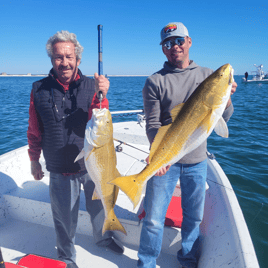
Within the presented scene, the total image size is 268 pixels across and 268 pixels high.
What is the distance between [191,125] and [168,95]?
56 cm

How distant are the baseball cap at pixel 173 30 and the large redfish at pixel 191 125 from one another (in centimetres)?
79

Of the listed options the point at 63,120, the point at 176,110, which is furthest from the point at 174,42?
the point at 63,120

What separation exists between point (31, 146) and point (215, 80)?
248 centimetres

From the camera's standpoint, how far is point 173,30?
2.36m

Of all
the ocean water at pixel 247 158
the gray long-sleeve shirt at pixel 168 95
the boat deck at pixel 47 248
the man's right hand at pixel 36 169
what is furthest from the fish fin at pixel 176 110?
the ocean water at pixel 247 158

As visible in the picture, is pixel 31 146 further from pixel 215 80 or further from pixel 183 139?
pixel 215 80

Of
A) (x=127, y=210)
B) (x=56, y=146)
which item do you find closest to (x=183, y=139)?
(x=56, y=146)

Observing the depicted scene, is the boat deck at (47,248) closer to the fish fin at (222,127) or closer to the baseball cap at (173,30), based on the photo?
the fish fin at (222,127)

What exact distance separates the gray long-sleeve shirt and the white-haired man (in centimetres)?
59

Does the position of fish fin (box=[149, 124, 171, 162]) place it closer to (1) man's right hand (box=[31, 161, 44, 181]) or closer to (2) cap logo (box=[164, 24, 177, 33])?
(2) cap logo (box=[164, 24, 177, 33])

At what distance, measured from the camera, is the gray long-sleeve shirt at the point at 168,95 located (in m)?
2.38

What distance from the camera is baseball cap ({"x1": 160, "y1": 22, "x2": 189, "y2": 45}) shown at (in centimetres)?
236

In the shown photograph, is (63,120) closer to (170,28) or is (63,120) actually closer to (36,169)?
(36,169)

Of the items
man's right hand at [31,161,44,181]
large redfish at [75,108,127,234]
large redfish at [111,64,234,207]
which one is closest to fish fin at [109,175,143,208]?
large redfish at [111,64,234,207]
